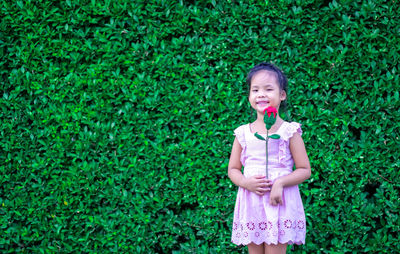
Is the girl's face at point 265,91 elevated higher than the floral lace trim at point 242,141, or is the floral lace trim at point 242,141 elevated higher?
the girl's face at point 265,91

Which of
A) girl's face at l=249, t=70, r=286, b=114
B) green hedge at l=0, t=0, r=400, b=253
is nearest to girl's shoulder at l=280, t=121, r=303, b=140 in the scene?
girl's face at l=249, t=70, r=286, b=114

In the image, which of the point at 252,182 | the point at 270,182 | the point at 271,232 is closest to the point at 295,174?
the point at 270,182

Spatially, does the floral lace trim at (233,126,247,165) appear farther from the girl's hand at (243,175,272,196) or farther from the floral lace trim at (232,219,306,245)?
the floral lace trim at (232,219,306,245)

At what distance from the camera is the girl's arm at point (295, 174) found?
2861 mm

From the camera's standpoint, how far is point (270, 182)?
2.90m

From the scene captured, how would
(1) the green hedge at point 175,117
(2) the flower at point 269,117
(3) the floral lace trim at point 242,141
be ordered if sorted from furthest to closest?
Result: (1) the green hedge at point 175,117, (3) the floral lace trim at point 242,141, (2) the flower at point 269,117

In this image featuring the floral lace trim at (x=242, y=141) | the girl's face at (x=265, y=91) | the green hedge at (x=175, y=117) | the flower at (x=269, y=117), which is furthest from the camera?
the green hedge at (x=175, y=117)

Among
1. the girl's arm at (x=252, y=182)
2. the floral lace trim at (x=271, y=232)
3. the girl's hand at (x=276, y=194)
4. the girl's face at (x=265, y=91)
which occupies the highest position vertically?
the girl's face at (x=265, y=91)

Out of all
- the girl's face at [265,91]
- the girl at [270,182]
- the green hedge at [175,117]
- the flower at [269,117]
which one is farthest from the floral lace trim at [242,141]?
the green hedge at [175,117]

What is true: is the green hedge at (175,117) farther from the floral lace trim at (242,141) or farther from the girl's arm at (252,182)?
the girl's arm at (252,182)

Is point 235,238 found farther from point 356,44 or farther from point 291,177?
point 356,44

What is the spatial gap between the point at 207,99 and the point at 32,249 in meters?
2.35

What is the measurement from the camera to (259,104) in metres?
2.99

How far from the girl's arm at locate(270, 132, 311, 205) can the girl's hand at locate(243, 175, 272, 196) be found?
5 centimetres
